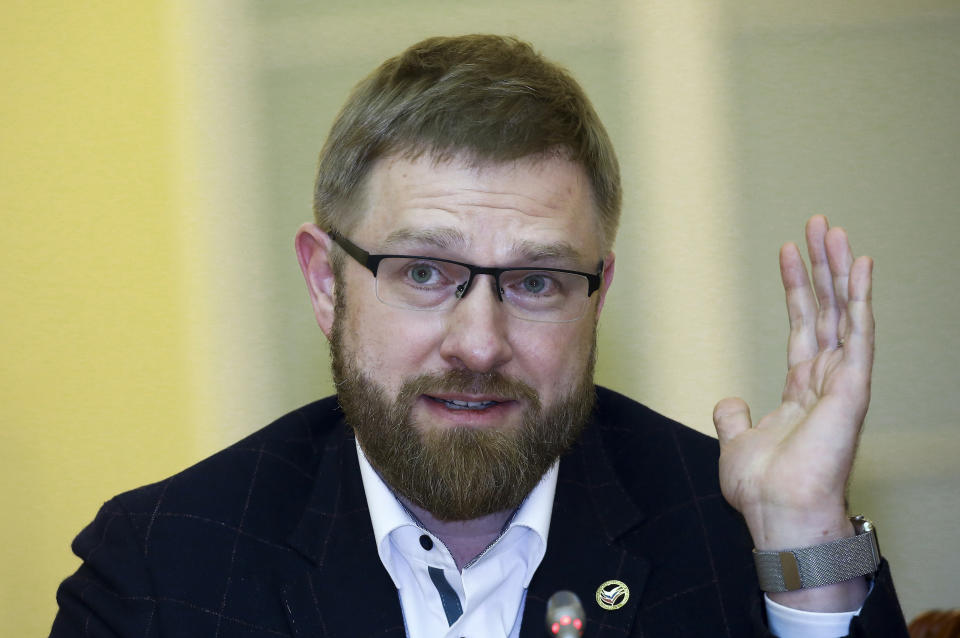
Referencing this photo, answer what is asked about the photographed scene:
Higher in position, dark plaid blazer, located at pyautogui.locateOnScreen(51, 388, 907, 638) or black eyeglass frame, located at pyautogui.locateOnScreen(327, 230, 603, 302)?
black eyeglass frame, located at pyautogui.locateOnScreen(327, 230, 603, 302)

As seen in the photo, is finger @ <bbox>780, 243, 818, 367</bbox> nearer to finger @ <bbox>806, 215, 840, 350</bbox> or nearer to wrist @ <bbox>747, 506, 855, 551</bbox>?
finger @ <bbox>806, 215, 840, 350</bbox>

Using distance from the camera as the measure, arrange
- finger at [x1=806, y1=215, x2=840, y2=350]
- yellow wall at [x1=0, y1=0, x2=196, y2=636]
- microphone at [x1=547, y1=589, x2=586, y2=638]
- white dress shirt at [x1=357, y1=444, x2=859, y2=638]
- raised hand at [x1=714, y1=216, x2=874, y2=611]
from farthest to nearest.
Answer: yellow wall at [x1=0, y1=0, x2=196, y2=636], white dress shirt at [x1=357, y1=444, x2=859, y2=638], finger at [x1=806, y1=215, x2=840, y2=350], raised hand at [x1=714, y1=216, x2=874, y2=611], microphone at [x1=547, y1=589, x2=586, y2=638]

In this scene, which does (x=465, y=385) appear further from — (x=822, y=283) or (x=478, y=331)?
(x=822, y=283)

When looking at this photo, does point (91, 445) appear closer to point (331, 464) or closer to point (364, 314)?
point (331, 464)

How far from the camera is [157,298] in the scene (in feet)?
10.8

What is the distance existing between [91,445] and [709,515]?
210 cm

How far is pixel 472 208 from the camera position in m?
2.13

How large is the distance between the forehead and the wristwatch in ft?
2.59

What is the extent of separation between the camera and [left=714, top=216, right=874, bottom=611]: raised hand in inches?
76.8

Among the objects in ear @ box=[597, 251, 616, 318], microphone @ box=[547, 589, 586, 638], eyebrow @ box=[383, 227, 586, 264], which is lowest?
microphone @ box=[547, 589, 586, 638]

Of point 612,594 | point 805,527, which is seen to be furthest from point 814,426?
point 612,594

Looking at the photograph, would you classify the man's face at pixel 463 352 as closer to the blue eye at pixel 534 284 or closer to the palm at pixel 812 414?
the blue eye at pixel 534 284

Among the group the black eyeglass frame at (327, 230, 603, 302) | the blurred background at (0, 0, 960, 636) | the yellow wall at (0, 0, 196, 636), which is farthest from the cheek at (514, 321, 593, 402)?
the yellow wall at (0, 0, 196, 636)

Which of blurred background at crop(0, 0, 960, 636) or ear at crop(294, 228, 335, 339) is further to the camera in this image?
blurred background at crop(0, 0, 960, 636)
